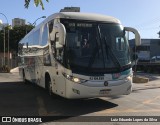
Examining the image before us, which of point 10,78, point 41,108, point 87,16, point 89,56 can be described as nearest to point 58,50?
point 89,56

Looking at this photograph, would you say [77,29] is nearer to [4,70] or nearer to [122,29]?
[122,29]

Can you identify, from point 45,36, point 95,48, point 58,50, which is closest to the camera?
point 95,48

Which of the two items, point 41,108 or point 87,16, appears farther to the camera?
point 87,16

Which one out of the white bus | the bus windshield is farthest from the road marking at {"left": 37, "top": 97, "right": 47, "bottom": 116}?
the bus windshield

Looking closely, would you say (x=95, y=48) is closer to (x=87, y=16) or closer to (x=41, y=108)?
(x=87, y=16)

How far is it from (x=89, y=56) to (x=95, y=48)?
14.1 inches

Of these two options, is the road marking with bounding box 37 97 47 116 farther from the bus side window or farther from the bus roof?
the bus roof

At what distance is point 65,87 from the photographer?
11977 mm

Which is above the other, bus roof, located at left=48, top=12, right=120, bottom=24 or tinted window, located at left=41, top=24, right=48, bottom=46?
bus roof, located at left=48, top=12, right=120, bottom=24

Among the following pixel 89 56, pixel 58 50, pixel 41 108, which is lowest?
pixel 41 108

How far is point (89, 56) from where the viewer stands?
472 inches

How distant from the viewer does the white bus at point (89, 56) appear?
1170 cm

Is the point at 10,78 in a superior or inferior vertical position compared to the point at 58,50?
inferior

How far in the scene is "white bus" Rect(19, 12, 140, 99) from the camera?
38.4 feet
